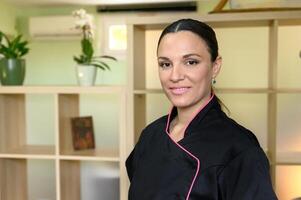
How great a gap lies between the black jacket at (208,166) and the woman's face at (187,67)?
64 millimetres

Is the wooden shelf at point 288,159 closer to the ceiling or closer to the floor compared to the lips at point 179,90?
closer to the floor

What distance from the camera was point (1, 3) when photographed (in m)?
3.60

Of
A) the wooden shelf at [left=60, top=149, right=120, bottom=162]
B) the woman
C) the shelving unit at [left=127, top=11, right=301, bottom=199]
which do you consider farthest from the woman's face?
the wooden shelf at [left=60, top=149, right=120, bottom=162]

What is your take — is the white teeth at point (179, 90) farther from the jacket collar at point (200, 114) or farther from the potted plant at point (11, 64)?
the potted plant at point (11, 64)

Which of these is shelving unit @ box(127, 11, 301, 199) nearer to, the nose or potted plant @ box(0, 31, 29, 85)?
the nose

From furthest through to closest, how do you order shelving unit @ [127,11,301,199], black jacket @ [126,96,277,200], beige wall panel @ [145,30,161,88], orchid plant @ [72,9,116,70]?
beige wall panel @ [145,30,161,88] < orchid plant @ [72,9,116,70] < shelving unit @ [127,11,301,199] < black jacket @ [126,96,277,200]

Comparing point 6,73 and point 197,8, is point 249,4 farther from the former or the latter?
point 197,8

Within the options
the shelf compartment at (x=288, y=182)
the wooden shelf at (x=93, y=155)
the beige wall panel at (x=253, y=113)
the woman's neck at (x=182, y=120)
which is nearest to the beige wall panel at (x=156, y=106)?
the beige wall panel at (x=253, y=113)

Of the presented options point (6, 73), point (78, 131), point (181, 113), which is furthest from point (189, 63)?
point (6, 73)

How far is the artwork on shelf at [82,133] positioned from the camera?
6.22 feet

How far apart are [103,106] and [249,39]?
1.40 m

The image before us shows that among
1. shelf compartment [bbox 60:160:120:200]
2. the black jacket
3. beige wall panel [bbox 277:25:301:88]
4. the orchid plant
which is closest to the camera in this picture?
the black jacket

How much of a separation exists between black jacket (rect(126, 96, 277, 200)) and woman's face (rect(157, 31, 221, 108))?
0.06 meters

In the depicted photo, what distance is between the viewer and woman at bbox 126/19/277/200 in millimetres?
954
